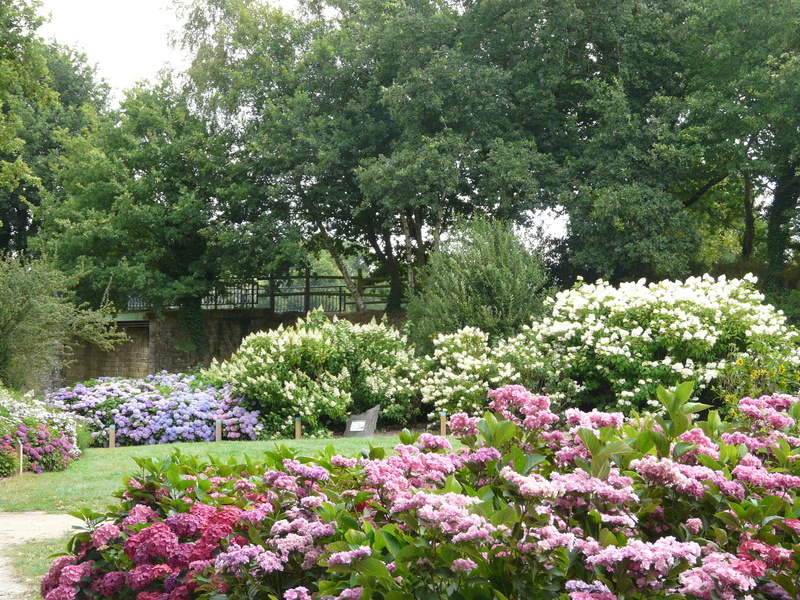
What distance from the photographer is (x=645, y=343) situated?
12.3 metres

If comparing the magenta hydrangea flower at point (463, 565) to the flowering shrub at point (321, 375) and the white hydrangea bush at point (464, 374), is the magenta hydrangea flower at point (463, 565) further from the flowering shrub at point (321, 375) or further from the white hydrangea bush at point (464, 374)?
the flowering shrub at point (321, 375)

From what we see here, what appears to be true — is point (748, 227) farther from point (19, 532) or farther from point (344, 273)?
point (19, 532)

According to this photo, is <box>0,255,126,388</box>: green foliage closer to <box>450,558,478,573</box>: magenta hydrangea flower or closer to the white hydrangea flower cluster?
the white hydrangea flower cluster

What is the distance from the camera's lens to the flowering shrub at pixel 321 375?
45.1ft

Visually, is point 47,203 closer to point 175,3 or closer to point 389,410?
point 175,3

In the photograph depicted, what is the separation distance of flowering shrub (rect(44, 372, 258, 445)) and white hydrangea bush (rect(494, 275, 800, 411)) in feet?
15.4

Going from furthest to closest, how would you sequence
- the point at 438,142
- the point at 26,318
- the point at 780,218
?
the point at 780,218 → the point at 438,142 → the point at 26,318

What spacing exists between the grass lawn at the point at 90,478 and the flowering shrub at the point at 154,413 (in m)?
1.21

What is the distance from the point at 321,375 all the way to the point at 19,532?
26.4 feet

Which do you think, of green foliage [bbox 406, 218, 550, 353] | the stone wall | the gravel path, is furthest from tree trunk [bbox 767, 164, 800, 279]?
the gravel path

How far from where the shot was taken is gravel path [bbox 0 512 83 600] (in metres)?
4.75

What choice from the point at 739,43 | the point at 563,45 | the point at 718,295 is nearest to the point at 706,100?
the point at 739,43

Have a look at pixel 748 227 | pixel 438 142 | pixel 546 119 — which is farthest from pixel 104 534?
pixel 748 227

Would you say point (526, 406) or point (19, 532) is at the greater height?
point (526, 406)
